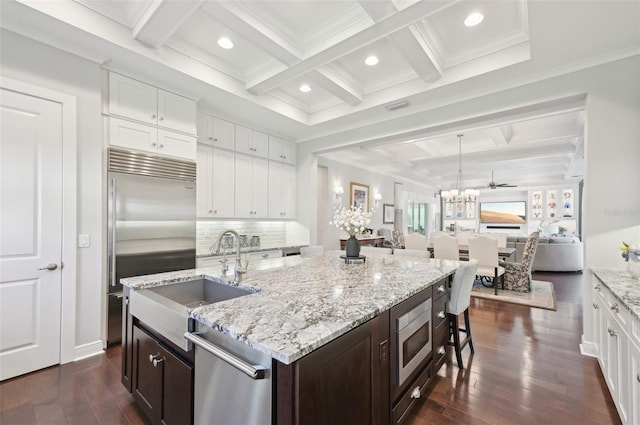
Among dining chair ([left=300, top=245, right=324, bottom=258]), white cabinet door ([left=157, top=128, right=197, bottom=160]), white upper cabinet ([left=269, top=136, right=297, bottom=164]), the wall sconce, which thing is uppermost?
white upper cabinet ([left=269, top=136, right=297, bottom=164])

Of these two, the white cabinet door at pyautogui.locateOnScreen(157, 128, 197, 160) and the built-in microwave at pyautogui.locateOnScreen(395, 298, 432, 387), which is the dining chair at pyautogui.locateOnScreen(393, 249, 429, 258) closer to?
the built-in microwave at pyautogui.locateOnScreen(395, 298, 432, 387)

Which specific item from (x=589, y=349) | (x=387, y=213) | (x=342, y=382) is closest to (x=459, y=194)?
(x=387, y=213)

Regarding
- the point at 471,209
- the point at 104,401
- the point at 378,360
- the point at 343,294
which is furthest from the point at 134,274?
the point at 471,209

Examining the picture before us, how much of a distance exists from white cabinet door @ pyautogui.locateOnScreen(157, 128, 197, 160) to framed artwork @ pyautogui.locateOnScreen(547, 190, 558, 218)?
12.5 metres

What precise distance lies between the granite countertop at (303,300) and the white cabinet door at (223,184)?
1.83 metres

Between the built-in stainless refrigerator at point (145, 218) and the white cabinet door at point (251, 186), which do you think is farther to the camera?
the white cabinet door at point (251, 186)

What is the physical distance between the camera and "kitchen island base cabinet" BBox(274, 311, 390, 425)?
97 cm

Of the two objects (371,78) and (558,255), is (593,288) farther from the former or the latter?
(558,255)

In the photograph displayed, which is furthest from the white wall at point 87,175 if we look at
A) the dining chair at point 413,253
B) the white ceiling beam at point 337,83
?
the dining chair at point 413,253

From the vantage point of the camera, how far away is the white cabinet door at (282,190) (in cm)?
488

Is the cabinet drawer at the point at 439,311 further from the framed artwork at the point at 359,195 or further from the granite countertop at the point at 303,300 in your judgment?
Answer: the framed artwork at the point at 359,195

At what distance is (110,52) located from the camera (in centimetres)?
263

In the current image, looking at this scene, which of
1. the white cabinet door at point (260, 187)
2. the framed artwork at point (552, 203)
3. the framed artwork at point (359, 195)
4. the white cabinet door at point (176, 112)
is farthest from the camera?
the framed artwork at point (552, 203)

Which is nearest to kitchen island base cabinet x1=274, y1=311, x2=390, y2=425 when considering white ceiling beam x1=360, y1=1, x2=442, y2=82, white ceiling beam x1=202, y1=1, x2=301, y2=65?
white ceiling beam x1=360, y1=1, x2=442, y2=82
